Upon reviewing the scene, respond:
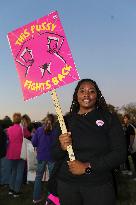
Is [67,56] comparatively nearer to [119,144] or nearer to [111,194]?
[119,144]

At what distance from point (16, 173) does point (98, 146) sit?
6.22 meters

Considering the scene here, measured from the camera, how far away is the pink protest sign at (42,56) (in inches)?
162

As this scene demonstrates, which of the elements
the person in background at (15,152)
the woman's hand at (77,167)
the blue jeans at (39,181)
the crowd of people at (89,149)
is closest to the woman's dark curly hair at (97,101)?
the crowd of people at (89,149)

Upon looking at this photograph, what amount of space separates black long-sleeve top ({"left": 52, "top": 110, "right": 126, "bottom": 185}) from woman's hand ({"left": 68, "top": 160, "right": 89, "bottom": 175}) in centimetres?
5

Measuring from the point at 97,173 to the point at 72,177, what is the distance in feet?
0.69

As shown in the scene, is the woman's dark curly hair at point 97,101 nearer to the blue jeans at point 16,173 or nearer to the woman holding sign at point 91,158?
the woman holding sign at point 91,158

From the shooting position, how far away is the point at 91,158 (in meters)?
3.57

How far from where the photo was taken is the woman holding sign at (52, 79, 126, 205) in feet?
11.6

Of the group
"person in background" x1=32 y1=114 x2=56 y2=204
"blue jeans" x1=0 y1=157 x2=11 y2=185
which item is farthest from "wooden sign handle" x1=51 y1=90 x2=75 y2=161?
"blue jeans" x1=0 y1=157 x2=11 y2=185

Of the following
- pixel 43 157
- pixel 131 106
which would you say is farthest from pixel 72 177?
pixel 131 106

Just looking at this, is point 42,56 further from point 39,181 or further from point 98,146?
point 39,181

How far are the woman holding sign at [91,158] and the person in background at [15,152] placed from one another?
5.46 meters

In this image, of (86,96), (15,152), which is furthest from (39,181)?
(86,96)

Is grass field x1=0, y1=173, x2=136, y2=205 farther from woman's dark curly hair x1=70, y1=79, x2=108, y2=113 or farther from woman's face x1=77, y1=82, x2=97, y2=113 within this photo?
A: woman's face x1=77, y1=82, x2=97, y2=113
